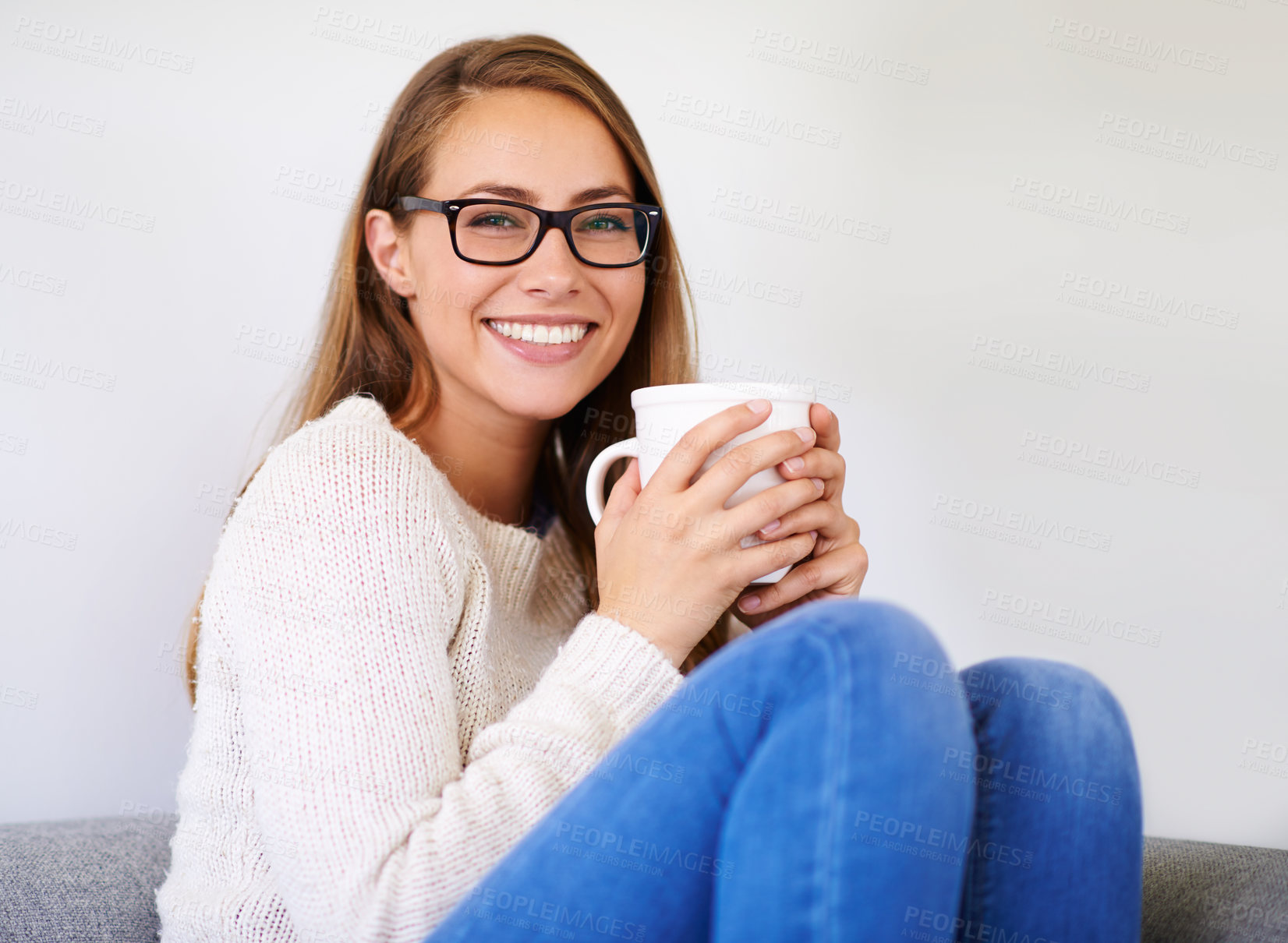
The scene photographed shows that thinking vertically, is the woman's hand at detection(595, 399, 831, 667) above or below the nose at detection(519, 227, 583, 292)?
below

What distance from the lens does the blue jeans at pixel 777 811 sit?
0.70 meters

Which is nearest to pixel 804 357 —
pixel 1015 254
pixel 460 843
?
pixel 1015 254

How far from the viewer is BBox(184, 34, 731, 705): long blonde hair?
129 centimetres

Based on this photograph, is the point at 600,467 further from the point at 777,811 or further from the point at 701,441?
the point at 777,811

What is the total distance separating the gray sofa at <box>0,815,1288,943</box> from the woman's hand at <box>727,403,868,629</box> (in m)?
0.49

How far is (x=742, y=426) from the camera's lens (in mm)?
953

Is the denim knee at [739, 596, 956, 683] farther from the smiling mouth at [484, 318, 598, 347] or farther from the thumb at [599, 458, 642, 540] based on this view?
the smiling mouth at [484, 318, 598, 347]

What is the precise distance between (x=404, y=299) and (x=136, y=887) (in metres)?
0.84

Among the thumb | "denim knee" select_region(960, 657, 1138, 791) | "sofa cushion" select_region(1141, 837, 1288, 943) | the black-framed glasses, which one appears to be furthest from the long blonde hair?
"sofa cushion" select_region(1141, 837, 1288, 943)

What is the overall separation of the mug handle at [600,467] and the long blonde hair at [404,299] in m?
0.23

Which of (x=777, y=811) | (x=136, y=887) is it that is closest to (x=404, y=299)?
(x=136, y=887)

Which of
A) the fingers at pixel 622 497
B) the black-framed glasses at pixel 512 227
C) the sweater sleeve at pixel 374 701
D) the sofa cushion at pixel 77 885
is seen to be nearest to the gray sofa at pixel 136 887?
the sofa cushion at pixel 77 885

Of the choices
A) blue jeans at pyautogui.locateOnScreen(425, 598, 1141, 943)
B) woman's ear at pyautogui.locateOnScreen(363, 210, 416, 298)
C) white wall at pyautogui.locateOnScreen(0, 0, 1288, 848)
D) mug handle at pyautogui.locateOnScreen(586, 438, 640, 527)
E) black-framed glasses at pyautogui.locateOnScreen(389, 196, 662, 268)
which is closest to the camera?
blue jeans at pyautogui.locateOnScreen(425, 598, 1141, 943)

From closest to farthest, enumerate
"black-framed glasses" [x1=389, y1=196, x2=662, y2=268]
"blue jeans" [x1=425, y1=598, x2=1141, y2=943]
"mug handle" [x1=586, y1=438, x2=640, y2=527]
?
"blue jeans" [x1=425, y1=598, x2=1141, y2=943] → "mug handle" [x1=586, y1=438, x2=640, y2=527] → "black-framed glasses" [x1=389, y1=196, x2=662, y2=268]
